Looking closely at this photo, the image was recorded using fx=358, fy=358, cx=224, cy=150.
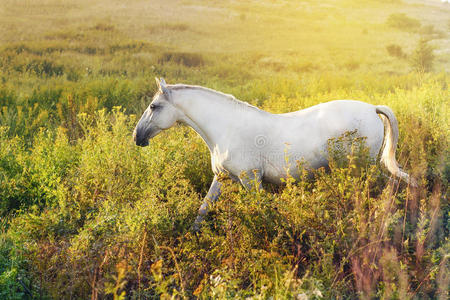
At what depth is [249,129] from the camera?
140 inches

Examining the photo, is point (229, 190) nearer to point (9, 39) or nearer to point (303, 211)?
point (303, 211)

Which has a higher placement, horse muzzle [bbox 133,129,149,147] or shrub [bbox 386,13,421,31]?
shrub [bbox 386,13,421,31]

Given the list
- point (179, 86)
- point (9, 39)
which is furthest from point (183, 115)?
point (9, 39)

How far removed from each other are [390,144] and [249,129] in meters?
1.56

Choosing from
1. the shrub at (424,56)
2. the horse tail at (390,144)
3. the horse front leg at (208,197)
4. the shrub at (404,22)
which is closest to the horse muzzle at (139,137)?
the horse front leg at (208,197)

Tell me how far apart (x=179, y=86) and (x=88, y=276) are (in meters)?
1.88

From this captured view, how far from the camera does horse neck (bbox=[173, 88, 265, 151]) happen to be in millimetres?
3510

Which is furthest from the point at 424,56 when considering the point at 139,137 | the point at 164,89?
the point at 139,137

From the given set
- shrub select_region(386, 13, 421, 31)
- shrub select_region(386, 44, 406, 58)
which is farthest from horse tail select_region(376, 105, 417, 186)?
shrub select_region(386, 13, 421, 31)

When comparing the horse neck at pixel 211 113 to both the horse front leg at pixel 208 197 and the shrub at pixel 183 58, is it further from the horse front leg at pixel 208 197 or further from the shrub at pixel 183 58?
the shrub at pixel 183 58

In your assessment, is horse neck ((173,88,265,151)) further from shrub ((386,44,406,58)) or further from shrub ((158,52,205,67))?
shrub ((386,44,406,58))

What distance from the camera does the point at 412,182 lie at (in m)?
3.83

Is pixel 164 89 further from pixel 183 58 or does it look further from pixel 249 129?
pixel 183 58

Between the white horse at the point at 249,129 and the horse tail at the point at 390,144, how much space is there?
0.60ft
